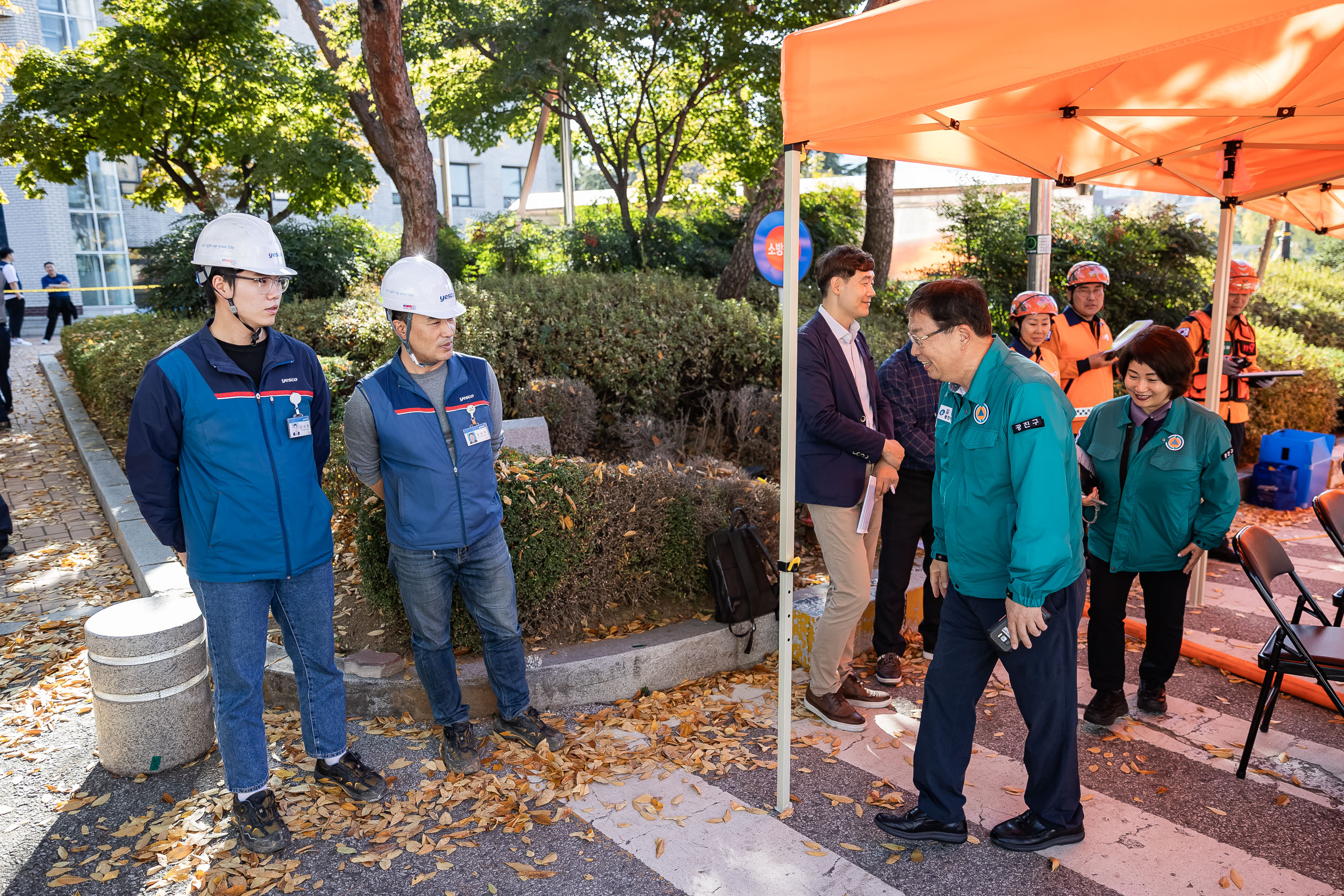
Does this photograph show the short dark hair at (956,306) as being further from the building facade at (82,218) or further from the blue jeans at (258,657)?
the building facade at (82,218)

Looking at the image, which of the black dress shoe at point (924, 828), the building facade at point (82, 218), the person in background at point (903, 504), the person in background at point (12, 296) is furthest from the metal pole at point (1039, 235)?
the building facade at point (82, 218)

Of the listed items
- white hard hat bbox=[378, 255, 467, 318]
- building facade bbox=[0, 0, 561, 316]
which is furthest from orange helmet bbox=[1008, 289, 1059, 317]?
building facade bbox=[0, 0, 561, 316]

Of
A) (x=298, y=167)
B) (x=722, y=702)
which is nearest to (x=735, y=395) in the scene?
(x=722, y=702)

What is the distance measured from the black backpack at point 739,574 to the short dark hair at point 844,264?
134cm

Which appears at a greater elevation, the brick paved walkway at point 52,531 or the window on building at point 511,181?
the window on building at point 511,181

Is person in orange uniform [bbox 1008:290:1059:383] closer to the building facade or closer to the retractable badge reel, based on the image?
the retractable badge reel

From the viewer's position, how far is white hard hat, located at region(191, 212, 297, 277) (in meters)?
3.06

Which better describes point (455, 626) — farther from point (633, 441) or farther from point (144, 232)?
point (144, 232)

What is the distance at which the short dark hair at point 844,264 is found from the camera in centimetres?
392

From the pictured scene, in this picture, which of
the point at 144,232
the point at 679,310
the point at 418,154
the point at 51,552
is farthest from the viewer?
the point at 144,232

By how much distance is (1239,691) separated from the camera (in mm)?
4473

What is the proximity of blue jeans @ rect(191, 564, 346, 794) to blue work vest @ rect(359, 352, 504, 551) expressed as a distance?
40 centimetres

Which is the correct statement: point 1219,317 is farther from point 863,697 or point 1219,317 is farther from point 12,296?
point 12,296

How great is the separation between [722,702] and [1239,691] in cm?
267
